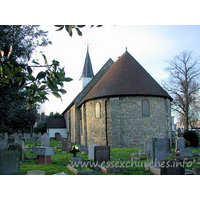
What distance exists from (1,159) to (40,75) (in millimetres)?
4857

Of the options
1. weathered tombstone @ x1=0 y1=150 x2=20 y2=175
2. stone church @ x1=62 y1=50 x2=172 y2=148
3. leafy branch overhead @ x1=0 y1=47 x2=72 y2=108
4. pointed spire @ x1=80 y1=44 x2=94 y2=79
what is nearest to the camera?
leafy branch overhead @ x1=0 y1=47 x2=72 y2=108

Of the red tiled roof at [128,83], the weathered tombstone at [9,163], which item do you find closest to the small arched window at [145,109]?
the red tiled roof at [128,83]

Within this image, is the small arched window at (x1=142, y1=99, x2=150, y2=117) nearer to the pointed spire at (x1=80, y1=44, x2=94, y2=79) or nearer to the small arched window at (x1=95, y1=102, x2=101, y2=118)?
Answer: the small arched window at (x1=95, y1=102, x2=101, y2=118)

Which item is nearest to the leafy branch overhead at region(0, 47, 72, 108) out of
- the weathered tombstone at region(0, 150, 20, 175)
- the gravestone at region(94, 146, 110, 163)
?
the weathered tombstone at region(0, 150, 20, 175)

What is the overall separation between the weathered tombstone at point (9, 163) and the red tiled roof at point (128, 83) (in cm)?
1260

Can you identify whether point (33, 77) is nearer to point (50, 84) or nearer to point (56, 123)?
point (50, 84)

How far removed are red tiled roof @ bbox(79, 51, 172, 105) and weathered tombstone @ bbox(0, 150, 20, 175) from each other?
41.3 ft

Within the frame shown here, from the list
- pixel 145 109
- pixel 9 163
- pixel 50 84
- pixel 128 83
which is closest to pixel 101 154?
pixel 9 163

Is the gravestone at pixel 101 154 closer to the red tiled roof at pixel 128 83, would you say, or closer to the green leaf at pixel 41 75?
the green leaf at pixel 41 75

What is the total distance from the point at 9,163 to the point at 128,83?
14.1 m

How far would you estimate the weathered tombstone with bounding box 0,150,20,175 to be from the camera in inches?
268

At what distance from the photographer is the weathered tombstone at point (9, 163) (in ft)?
22.4

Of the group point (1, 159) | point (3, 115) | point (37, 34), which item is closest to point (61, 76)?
point (1, 159)

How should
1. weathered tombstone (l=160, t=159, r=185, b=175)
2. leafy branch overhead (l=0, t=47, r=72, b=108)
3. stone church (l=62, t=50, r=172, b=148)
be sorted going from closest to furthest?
1. leafy branch overhead (l=0, t=47, r=72, b=108)
2. weathered tombstone (l=160, t=159, r=185, b=175)
3. stone church (l=62, t=50, r=172, b=148)
